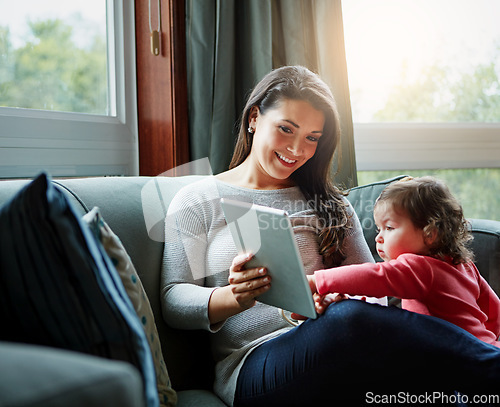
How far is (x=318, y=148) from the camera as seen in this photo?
151 centimetres

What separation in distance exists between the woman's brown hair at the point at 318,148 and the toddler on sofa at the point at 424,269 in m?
0.14

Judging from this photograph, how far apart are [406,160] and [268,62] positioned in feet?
2.91

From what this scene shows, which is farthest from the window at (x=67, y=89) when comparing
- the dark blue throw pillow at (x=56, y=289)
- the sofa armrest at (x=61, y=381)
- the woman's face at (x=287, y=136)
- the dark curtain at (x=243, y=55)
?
the sofa armrest at (x=61, y=381)

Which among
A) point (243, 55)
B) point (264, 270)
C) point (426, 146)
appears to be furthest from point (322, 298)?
point (426, 146)

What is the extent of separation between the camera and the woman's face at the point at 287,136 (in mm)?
1406

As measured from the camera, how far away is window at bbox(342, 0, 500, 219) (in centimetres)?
237

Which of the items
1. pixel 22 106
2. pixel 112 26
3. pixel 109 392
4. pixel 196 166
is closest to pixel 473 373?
pixel 109 392

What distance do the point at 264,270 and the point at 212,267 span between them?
0.83ft

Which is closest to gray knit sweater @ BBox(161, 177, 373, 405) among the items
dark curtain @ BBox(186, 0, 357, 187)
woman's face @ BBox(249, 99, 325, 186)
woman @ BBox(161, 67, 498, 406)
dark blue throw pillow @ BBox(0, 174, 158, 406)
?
woman @ BBox(161, 67, 498, 406)

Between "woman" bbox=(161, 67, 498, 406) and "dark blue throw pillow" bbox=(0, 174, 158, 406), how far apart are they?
0.42 metres

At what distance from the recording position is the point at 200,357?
1325mm

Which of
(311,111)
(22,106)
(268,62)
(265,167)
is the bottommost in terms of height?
(265,167)

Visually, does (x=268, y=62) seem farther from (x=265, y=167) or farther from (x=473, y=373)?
(x=473, y=373)

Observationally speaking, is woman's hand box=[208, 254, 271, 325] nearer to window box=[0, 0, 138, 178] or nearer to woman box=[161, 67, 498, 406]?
woman box=[161, 67, 498, 406]
